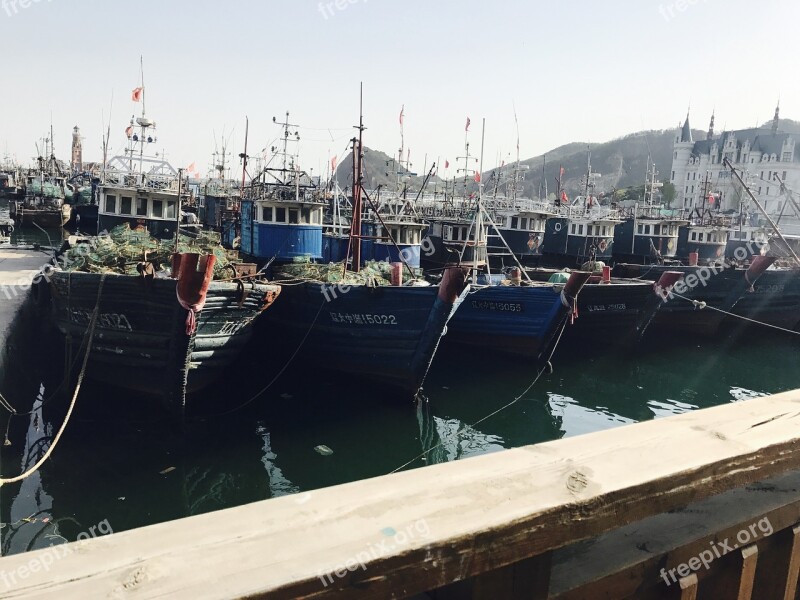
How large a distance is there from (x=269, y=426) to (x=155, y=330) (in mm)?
2956

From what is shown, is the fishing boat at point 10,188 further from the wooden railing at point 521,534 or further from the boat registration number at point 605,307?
the wooden railing at point 521,534

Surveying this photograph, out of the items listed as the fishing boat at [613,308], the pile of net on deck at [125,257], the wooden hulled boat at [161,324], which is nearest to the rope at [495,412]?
the fishing boat at [613,308]

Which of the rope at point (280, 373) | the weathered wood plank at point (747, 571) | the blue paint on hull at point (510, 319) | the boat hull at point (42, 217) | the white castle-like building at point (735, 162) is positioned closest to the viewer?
the weathered wood plank at point (747, 571)

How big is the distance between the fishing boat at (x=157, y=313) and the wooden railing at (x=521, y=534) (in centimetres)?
933

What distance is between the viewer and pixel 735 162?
92.6 meters

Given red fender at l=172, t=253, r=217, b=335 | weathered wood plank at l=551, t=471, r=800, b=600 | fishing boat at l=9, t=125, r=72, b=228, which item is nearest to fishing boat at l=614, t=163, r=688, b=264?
red fender at l=172, t=253, r=217, b=335

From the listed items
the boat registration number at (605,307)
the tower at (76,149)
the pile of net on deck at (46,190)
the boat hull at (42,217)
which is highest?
the tower at (76,149)

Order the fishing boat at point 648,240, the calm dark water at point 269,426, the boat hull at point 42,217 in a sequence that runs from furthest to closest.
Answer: the boat hull at point 42,217, the fishing boat at point 648,240, the calm dark water at point 269,426

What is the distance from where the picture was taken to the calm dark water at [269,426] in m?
8.98

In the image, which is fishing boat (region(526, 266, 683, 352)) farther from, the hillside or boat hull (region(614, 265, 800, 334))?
the hillside

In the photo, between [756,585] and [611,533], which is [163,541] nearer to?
[611,533]

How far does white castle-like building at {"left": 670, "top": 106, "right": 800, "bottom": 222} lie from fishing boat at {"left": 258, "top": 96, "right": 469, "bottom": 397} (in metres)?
79.6

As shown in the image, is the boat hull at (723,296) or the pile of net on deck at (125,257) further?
the boat hull at (723,296)

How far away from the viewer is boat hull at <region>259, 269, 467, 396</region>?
13.1 meters
